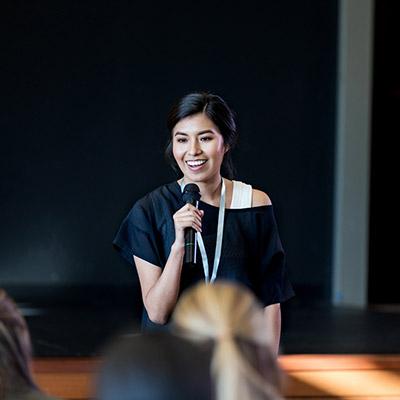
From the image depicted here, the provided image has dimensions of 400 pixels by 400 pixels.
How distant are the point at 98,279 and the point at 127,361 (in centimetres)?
680

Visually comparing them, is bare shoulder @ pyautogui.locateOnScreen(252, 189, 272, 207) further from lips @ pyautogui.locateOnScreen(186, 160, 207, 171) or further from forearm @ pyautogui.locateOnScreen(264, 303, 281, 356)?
forearm @ pyautogui.locateOnScreen(264, 303, 281, 356)

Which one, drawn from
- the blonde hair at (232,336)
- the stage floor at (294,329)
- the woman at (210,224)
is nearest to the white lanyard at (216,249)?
the woman at (210,224)

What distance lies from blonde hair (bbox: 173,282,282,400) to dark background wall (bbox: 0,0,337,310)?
6485 mm

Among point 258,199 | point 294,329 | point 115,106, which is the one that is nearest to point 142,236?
point 258,199

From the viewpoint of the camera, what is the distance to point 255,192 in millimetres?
3008

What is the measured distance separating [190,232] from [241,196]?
0.23 metres

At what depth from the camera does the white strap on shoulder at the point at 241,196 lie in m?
2.96

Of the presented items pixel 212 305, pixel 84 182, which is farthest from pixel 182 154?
pixel 84 182

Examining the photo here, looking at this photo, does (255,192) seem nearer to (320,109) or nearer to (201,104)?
(201,104)

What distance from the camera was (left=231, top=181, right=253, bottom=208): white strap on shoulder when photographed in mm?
2965

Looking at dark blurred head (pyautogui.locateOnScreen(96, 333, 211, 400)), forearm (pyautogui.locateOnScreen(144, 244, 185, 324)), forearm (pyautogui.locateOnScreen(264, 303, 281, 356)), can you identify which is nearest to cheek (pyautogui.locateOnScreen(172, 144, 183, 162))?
forearm (pyautogui.locateOnScreen(144, 244, 185, 324))

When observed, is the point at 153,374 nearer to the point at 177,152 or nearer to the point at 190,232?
the point at 190,232

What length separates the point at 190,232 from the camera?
283cm

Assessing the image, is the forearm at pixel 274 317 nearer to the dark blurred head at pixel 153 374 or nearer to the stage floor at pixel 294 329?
the dark blurred head at pixel 153 374
